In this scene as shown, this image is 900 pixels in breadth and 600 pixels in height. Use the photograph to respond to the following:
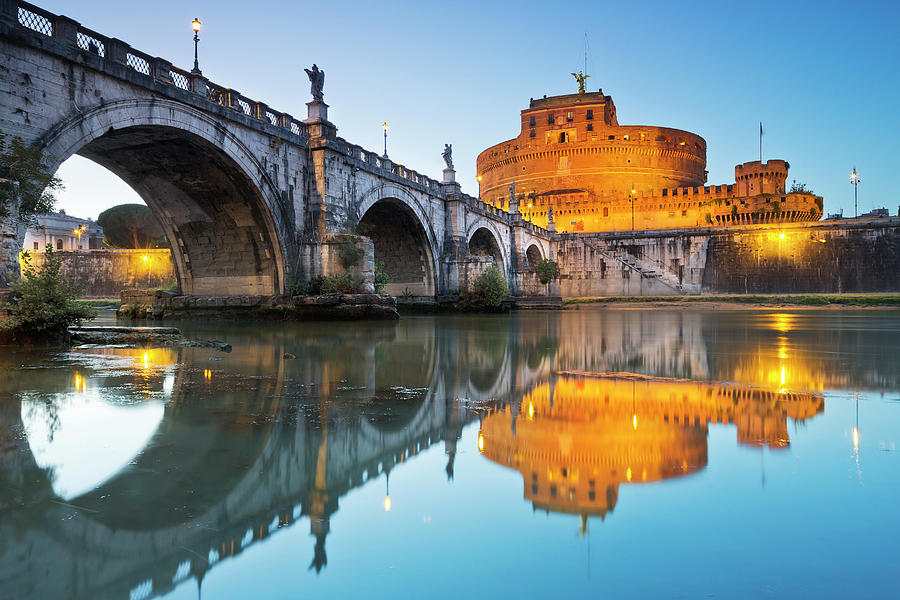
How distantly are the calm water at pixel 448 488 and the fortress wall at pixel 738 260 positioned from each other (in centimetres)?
4269

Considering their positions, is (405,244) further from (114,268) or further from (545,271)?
(114,268)

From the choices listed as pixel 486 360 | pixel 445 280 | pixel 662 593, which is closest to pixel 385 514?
pixel 662 593

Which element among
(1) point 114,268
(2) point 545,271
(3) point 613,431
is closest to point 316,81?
(3) point 613,431

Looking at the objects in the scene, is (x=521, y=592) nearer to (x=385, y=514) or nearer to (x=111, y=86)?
(x=385, y=514)

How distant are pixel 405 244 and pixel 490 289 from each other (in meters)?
4.78

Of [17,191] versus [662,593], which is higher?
[17,191]

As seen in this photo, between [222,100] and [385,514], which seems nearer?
[385,514]

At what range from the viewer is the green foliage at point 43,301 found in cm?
927

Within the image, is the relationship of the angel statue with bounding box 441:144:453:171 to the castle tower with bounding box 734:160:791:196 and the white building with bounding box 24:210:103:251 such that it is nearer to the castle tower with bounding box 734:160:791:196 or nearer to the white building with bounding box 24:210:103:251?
the castle tower with bounding box 734:160:791:196

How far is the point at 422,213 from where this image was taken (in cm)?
2742

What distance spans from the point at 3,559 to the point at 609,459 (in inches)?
112

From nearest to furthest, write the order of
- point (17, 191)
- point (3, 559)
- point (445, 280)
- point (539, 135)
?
point (3, 559) → point (17, 191) → point (445, 280) → point (539, 135)

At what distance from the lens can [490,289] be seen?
1097 inches

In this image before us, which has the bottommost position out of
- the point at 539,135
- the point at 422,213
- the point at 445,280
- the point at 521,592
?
the point at 521,592
